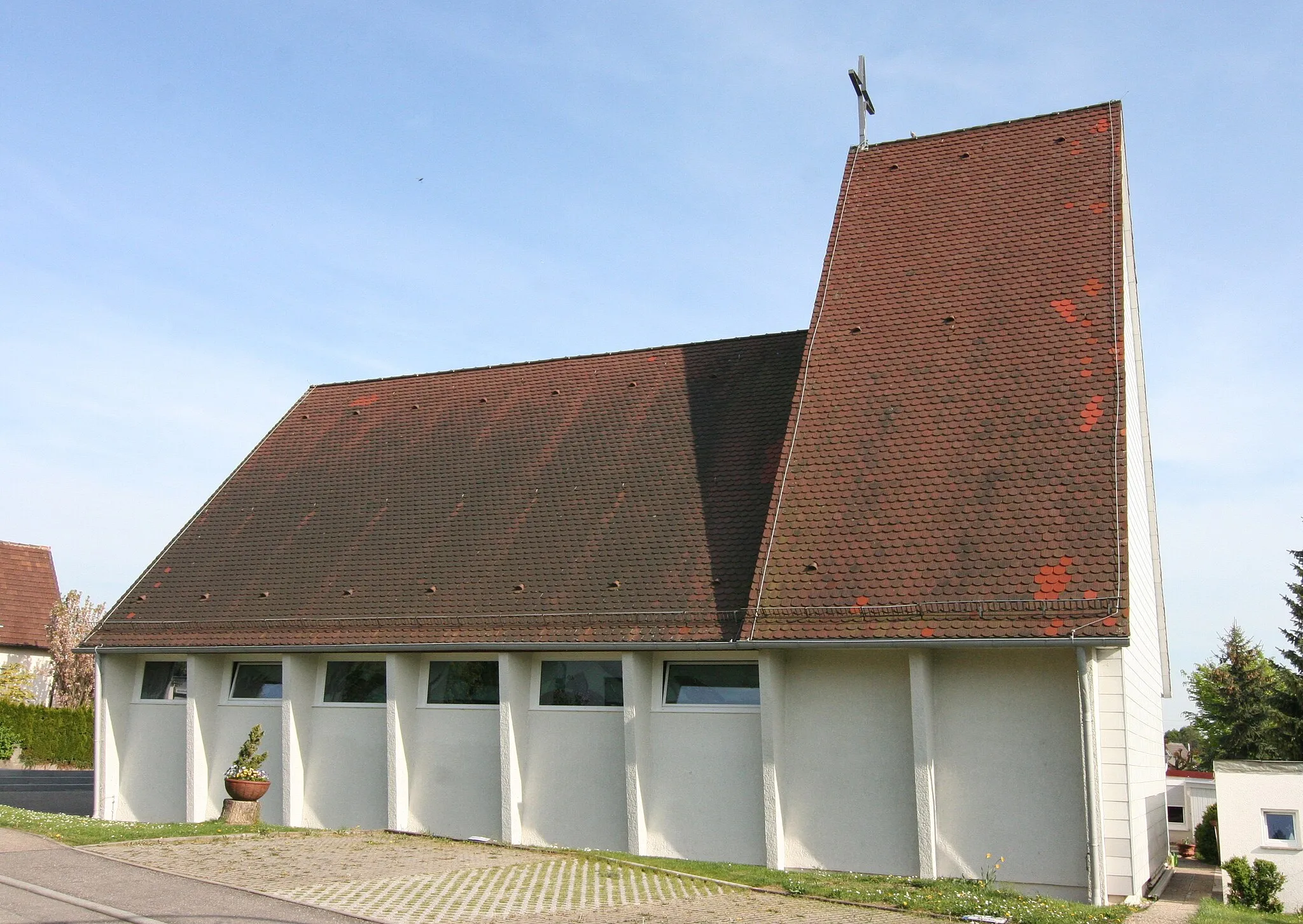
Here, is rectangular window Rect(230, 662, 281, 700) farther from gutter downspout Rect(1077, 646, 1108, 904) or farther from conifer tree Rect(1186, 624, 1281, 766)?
conifer tree Rect(1186, 624, 1281, 766)

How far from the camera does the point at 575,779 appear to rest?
16156 millimetres

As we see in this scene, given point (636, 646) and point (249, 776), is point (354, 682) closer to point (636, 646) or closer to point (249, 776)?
point (249, 776)

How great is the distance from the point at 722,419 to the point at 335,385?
9.64 metres

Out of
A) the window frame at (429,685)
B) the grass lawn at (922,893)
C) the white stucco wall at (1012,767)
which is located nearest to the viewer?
the grass lawn at (922,893)

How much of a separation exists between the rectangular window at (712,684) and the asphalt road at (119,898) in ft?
21.0

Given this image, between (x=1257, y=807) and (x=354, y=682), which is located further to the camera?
(x=354, y=682)

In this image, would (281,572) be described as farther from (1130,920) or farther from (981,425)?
(1130,920)

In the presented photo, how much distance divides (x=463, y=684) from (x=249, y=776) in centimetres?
319

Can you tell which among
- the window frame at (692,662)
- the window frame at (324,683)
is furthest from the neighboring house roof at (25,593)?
the window frame at (692,662)

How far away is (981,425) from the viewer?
15398 mm

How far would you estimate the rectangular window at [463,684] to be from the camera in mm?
17141

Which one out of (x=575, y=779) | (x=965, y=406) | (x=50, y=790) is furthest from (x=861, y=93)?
(x=50, y=790)

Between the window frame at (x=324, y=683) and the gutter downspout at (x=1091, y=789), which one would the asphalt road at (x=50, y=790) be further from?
the gutter downspout at (x=1091, y=789)

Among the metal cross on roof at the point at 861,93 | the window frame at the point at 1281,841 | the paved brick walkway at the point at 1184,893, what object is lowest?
the paved brick walkway at the point at 1184,893
